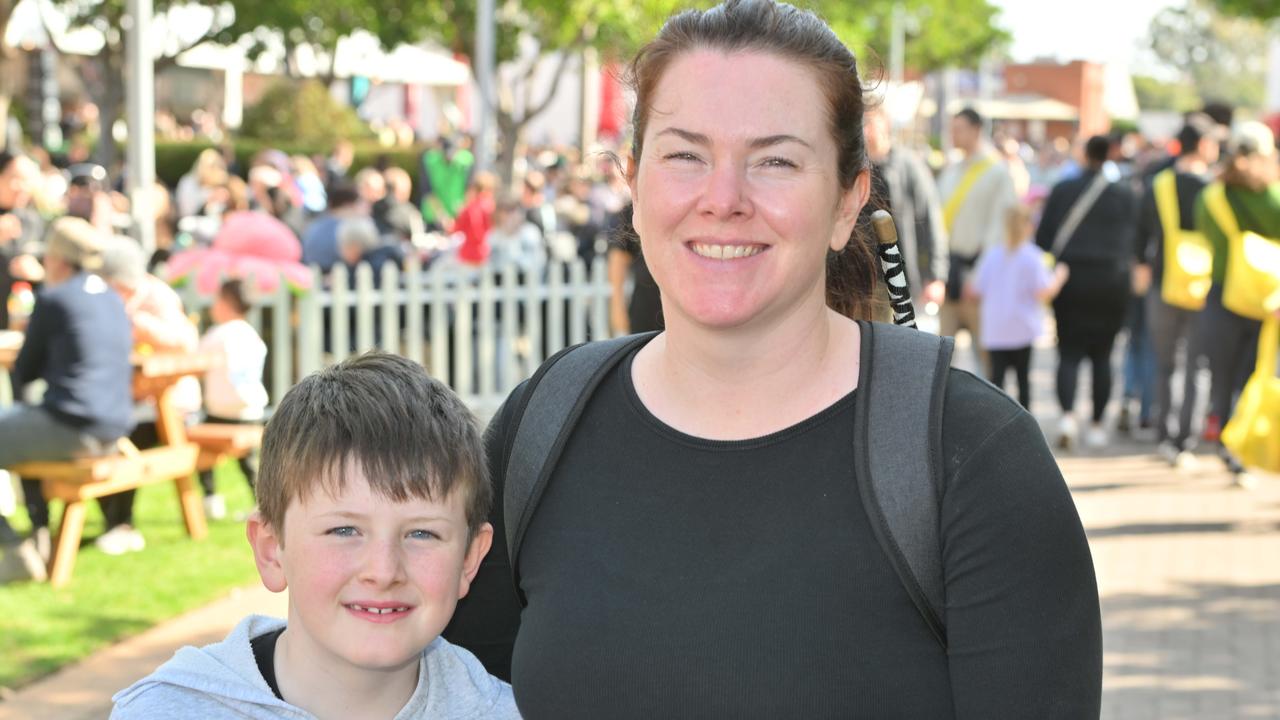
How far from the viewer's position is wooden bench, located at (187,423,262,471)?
27.5 ft

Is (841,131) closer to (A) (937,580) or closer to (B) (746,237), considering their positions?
(B) (746,237)

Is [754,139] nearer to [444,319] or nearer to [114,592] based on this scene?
[114,592]

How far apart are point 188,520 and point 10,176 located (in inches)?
159

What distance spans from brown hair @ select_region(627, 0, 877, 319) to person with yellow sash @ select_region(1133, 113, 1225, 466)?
7.89 metres

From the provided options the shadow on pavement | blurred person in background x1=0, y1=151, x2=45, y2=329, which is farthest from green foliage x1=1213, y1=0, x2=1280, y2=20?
the shadow on pavement

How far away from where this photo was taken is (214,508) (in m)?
8.80

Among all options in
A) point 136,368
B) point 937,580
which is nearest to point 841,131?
point 937,580

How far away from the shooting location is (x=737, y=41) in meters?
2.24

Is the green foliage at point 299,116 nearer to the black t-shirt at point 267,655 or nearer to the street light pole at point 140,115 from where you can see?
the street light pole at point 140,115

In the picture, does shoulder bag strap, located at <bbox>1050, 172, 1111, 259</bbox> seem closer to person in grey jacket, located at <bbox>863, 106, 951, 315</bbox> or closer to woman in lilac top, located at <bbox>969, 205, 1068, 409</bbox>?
woman in lilac top, located at <bbox>969, 205, 1068, 409</bbox>

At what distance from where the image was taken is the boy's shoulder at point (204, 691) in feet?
7.36

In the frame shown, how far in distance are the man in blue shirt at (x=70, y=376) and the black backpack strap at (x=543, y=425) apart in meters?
5.45

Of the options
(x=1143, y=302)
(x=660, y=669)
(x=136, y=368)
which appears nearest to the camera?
(x=660, y=669)

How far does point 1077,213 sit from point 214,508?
5.59 meters
